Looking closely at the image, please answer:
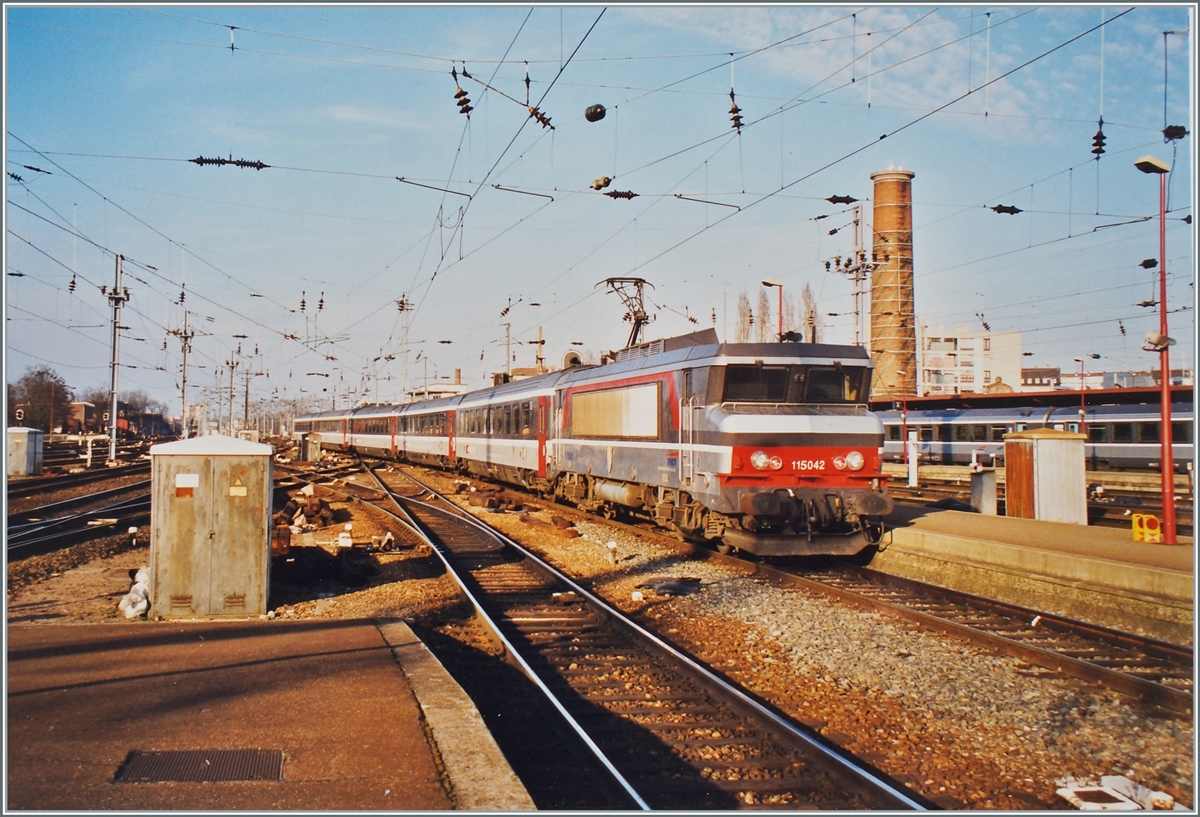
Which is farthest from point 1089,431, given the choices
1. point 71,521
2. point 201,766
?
point 201,766

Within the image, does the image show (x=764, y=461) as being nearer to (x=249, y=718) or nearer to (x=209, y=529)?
(x=209, y=529)

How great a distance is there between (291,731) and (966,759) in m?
4.61

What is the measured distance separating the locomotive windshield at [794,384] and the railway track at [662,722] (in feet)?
12.9

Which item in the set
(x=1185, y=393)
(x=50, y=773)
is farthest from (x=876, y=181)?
(x=50, y=773)

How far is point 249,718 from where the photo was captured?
19.8ft

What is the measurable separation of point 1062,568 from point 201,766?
35.0ft

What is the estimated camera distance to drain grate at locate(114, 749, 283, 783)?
505 centimetres

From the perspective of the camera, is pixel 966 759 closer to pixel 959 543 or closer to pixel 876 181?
pixel 959 543

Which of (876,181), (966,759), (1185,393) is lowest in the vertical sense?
(966,759)

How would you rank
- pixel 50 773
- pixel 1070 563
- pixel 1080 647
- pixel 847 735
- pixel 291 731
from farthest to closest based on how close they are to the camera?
pixel 1070 563
pixel 1080 647
pixel 847 735
pixel 291 731
pixel 50 773

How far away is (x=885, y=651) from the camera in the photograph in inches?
347

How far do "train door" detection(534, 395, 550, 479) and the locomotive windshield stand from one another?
1016 cm

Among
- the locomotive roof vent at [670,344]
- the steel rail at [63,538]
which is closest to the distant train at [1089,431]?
the locomotive roof vent at [670,344]

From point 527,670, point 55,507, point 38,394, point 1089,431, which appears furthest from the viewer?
point 38,394
